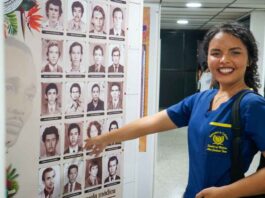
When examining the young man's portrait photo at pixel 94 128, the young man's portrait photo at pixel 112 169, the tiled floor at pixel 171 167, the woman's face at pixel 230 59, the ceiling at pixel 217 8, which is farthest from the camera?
the ceiling at pixel 217 8

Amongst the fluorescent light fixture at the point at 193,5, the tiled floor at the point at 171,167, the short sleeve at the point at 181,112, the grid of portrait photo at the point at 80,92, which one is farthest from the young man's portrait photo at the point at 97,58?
the fluorescent light fixture at the point at 193,5

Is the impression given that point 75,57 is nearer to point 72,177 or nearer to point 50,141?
point 50,141

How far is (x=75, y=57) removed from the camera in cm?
149

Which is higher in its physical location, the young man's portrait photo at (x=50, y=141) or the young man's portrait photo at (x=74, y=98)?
the young man's portrait photo at (x=74, y=98)

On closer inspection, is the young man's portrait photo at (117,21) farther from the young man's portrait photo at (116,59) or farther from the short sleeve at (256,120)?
the short sleeve at (256,120)

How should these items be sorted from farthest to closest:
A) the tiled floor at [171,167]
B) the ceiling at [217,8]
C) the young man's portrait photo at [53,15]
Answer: the ceiling at [217,8]
the tiled floor at [171,167]
the young man's portrait photo at [53,15]

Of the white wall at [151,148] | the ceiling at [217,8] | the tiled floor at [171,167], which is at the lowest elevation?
the tiled floor at [171,167]

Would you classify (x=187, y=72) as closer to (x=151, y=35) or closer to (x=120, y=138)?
(x=151, y=35)

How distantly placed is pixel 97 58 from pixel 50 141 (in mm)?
451

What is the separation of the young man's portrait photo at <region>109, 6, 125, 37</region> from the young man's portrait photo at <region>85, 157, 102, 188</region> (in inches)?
25.4

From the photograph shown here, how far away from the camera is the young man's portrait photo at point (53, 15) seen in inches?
54.2

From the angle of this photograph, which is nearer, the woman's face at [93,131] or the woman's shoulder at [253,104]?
the woman's shoulder at [253,104]

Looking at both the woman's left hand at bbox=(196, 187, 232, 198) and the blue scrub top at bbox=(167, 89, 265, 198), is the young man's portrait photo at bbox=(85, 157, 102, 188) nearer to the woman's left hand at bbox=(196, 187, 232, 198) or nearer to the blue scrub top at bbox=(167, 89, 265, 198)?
the blue scrub top at bbox=(167, 89, 265, 198)

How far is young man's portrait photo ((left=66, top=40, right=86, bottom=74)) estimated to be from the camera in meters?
1.47
